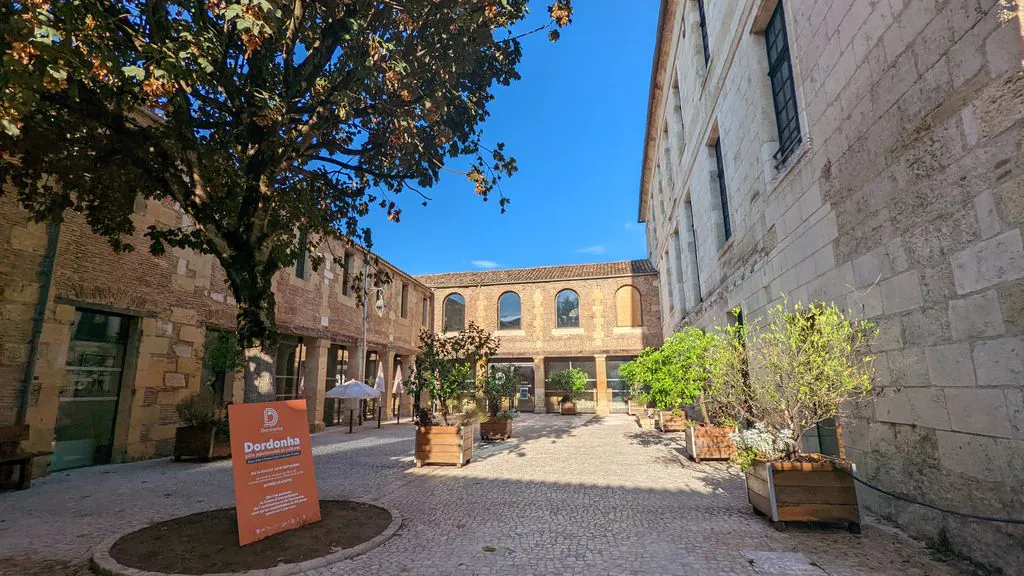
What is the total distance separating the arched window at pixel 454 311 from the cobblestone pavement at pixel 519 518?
56.1 ft

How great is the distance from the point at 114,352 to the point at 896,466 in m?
12.6

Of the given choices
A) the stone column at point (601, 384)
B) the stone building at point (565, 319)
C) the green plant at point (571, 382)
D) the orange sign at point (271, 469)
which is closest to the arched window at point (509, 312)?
the stone building at point (565, 319)

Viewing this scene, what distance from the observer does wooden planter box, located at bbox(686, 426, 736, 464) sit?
866 cm

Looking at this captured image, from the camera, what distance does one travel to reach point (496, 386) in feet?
44.1

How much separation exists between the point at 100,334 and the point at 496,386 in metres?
8.98

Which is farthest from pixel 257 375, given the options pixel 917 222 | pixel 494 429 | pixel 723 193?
pixel 723 193

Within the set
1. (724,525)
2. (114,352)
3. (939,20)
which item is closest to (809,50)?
(939,20)

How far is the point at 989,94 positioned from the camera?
3.33m

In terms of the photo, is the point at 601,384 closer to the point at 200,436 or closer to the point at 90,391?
the point at 200,436

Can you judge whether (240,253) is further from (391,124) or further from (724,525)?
(724,525)

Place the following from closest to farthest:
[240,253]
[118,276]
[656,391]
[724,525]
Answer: [724,525]
[240,253]
[118,276]
[656,391]

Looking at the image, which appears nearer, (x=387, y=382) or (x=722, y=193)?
(x=722, y=193)

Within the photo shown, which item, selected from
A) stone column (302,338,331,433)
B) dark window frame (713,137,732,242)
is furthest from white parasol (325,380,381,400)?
dark window frame (713,137,732,242)

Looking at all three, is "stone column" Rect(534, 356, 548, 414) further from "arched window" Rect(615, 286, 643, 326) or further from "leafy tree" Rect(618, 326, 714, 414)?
"leafy tree" Rect(618, 326, 714, 414)
